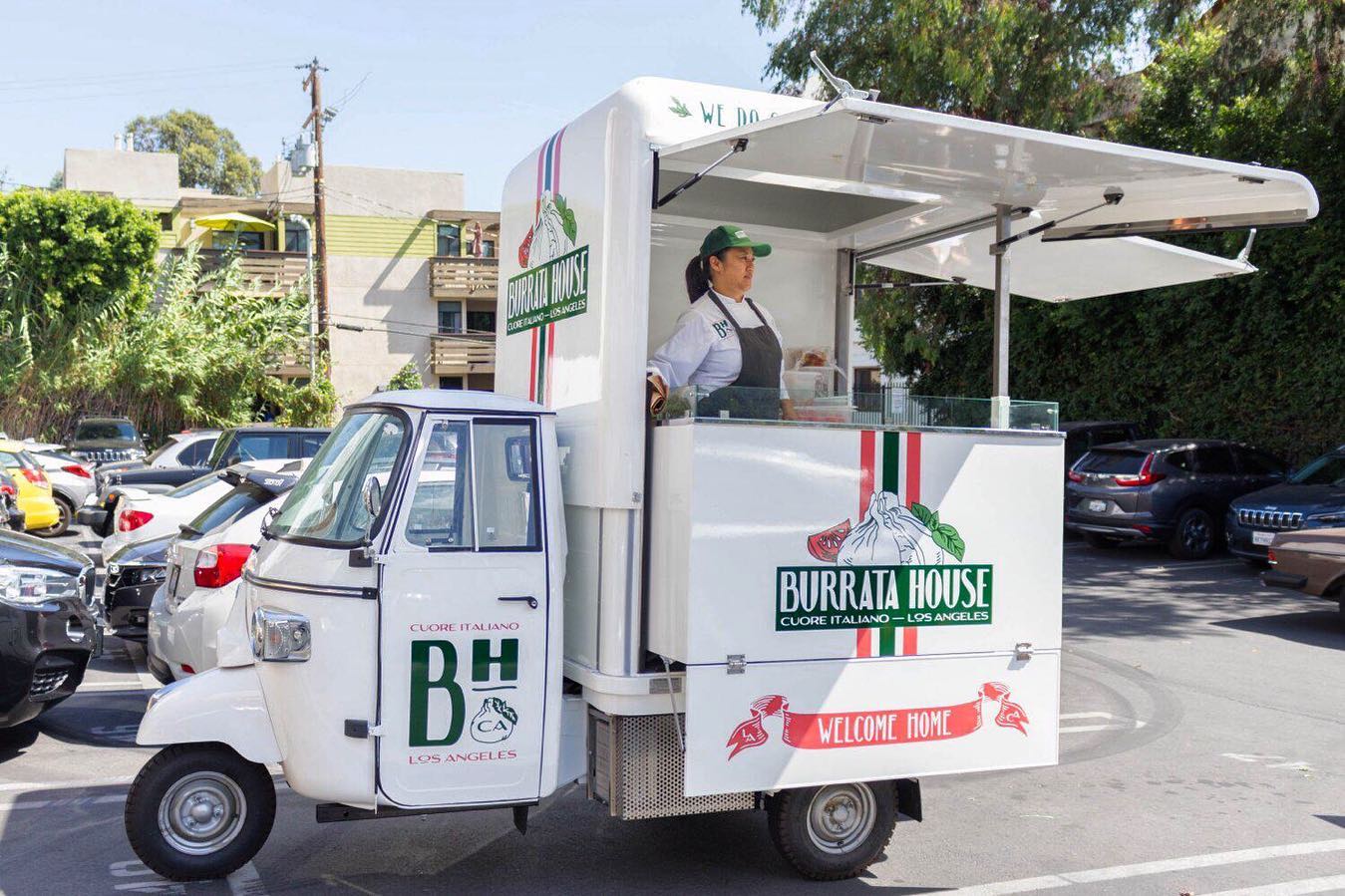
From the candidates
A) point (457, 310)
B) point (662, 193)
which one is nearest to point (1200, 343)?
point (662, 193)

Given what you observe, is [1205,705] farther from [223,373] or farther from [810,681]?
[223,373]

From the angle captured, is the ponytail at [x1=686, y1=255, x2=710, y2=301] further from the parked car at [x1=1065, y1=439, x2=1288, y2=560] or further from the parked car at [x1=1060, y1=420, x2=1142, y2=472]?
the parked car at [x1=1060, y1=420, x2=1142, y2=472]

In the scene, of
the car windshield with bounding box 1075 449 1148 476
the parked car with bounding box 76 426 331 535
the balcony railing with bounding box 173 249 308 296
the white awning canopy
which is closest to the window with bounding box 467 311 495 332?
the balcony railing with bounding box 173 249 308 296

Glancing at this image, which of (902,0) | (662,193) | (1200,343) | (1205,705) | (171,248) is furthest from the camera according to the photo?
(171,248)

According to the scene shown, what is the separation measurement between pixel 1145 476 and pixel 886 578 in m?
12.9

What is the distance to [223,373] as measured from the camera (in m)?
35.3

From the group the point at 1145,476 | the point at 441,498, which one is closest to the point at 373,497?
the point at 441,498

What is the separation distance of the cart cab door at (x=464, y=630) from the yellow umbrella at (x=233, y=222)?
38.3 m

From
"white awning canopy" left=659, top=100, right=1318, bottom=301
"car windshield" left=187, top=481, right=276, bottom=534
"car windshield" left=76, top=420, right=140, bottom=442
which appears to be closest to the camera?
"white awning canopy" left=659, top=100, right=1318, bottom=301

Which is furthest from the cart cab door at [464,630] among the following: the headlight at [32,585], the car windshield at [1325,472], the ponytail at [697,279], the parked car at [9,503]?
the car windshield at [1325,472]

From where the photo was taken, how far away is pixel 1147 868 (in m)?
5.57

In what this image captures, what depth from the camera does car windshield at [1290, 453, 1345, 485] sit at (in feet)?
49.2

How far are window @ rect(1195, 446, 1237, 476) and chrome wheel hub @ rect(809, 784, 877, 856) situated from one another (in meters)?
13.5

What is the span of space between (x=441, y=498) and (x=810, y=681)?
1.65 meters
